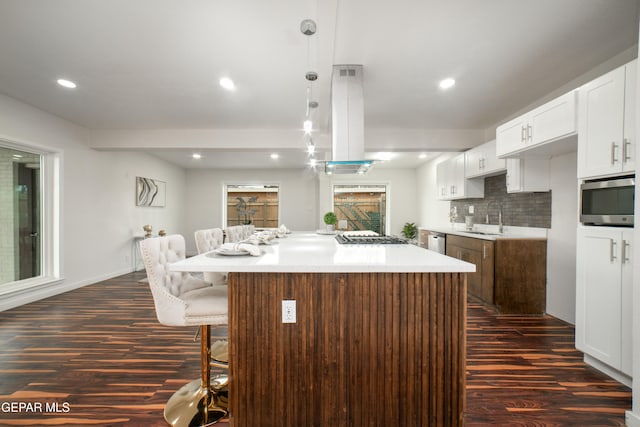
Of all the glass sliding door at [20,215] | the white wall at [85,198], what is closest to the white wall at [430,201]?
the white wall at [85,198]

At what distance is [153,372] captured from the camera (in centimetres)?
221

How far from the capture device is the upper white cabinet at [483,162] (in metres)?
3.84

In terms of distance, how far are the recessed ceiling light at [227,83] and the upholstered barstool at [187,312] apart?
183 centimetres

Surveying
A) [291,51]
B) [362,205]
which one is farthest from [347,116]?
[362,205]

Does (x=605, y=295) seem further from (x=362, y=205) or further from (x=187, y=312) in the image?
(x=362, y=205)

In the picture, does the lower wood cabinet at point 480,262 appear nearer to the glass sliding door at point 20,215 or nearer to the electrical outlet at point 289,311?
the electrical outlet at point 289,311

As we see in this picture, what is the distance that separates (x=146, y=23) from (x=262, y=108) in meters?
1.75

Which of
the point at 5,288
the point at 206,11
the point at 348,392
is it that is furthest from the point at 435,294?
the point at 5,288

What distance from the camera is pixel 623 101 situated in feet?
6.41

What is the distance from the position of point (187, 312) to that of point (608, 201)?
9.30 ft

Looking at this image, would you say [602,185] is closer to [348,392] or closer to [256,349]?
Answer: [348,392]

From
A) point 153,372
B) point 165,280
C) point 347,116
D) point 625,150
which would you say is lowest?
point 153,372

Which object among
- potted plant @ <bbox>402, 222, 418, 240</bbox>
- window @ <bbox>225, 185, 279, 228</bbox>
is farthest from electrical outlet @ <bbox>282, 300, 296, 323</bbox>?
window @ <bbox>225, 185, 279, 228</bbox>

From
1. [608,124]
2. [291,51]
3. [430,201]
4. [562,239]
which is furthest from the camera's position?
[430,201]
